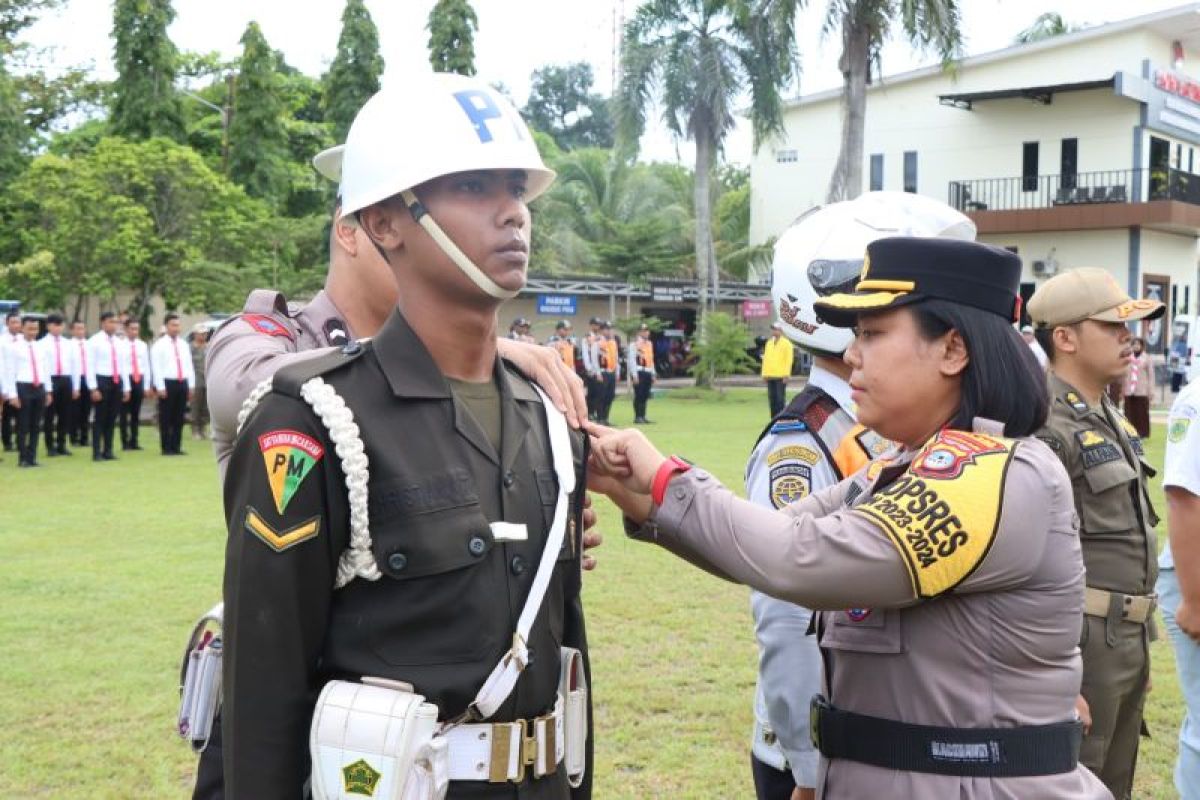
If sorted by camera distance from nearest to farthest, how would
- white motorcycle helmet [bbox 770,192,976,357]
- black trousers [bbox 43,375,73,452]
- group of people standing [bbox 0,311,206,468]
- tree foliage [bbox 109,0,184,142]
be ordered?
white motorcycle helmet [bbox 770,192,976,357] < group of people standing [bbox 0,311,206,468] < black trousers [bbox 43,375,73,452] < tree foliage [bbox 109,0,184,142]

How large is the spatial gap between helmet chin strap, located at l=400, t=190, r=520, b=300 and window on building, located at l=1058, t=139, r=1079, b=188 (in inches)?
1400

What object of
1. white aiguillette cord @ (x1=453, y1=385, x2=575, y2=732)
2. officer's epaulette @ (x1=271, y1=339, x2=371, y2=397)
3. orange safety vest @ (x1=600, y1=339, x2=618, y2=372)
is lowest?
orange safety vest @ (x1=600, y1=339, x2=618, y2=372)

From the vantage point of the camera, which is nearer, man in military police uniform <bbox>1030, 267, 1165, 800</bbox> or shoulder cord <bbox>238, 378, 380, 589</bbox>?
shoulder cord <bbox>238, 378, 380, 589</bbox>

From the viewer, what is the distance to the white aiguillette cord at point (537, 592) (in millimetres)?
1997

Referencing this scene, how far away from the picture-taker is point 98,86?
98.3 feet

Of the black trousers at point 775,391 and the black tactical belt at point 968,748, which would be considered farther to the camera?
the black trousers at point 775,391

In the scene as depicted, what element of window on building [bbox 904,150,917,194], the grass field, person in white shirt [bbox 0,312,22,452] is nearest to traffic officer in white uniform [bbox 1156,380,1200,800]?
the grass field

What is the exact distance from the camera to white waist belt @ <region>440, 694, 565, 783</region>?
1993 mm

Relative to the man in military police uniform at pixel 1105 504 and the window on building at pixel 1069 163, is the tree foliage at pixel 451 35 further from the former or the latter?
the man in military police uniform at pixel 1105 504

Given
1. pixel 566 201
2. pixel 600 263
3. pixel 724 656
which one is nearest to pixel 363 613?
pixel 724 656

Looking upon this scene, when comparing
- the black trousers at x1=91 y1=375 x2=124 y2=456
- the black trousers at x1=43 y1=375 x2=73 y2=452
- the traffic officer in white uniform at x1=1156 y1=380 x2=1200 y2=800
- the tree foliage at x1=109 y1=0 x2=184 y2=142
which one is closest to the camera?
the traffic officer in white uniform at x1=1156 y1=380 x2=1200 y2=800

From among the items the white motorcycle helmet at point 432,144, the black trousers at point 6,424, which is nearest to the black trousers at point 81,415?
the black trousers at point 6,424

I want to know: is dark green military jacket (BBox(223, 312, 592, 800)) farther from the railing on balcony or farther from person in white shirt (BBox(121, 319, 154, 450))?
the railing on balcony

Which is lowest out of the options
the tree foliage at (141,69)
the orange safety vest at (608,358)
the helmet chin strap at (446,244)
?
the orange safety vest at (608,358)
